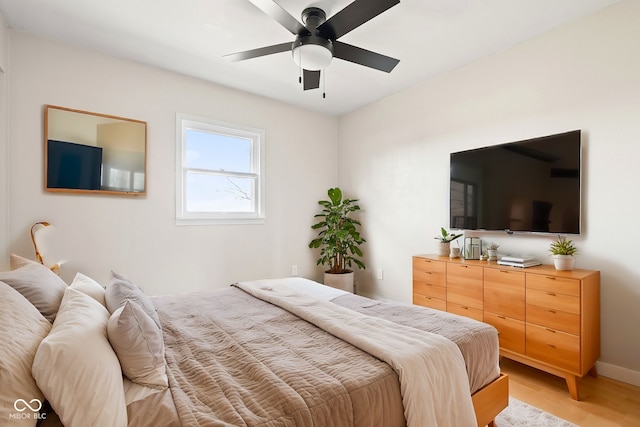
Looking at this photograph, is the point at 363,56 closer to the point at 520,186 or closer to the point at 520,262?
the point at 520,186

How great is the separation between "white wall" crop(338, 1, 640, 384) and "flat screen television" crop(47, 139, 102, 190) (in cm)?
309

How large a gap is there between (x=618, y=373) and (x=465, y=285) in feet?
3.72

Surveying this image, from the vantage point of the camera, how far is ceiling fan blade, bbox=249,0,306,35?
1803mm

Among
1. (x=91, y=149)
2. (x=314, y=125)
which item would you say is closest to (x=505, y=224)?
(x=314, y=125)

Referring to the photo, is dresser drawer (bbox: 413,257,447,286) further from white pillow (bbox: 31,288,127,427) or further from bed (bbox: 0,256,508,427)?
white pillow (bbox: 31,288,127,427)

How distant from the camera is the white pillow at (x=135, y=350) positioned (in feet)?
3.63

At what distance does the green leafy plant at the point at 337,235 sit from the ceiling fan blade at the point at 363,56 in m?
2.16

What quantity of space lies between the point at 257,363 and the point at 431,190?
2.85 m

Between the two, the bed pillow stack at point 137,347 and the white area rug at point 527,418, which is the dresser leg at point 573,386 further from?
the bed pillow stack at point 137,347

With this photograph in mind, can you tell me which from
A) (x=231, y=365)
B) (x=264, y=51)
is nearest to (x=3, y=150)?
(x=264, y=51)

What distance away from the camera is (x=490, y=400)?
1598 millimetres

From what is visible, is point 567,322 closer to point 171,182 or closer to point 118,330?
point 118,330

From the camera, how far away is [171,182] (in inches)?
130

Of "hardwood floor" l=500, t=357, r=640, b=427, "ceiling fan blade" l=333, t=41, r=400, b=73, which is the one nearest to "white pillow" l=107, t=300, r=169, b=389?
"ceiling fan blade" l=333, t=41, r=400, b=73
